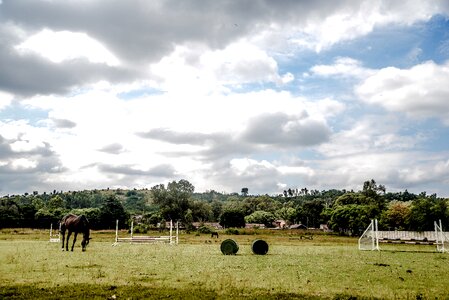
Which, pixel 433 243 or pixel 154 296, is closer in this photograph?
pixel 154 296

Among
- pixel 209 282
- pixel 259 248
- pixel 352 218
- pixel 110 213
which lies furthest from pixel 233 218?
pixel 209 282

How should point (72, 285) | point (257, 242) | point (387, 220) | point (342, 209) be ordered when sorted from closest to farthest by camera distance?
point (72, 285)
point (257, 242)
point (387, 220)
point (342, 209)

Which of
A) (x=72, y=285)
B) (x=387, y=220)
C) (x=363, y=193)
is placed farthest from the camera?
(x=363, y=193)

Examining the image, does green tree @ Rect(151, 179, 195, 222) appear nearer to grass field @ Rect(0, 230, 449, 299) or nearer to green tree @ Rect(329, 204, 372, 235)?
green tree @ Rect(329, 204, 372, 235)

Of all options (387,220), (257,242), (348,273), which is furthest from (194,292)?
(387,220)

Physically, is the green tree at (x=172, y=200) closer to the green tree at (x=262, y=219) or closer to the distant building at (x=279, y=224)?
the green tree at (x=262, y=219)

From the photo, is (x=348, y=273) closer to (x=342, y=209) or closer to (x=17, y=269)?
(x=17, y=269)

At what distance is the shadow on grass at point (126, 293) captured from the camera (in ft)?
42.7

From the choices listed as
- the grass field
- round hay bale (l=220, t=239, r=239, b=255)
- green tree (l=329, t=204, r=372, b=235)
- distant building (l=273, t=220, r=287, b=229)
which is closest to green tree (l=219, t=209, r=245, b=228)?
green tree (l=329, t=204, r=372, b=235)

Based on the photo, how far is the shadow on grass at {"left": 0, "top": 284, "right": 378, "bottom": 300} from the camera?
13.0 meters

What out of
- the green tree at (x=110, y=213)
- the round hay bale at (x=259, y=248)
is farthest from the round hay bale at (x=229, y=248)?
the green tree at (x=110, y=213)

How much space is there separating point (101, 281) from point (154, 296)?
12.8 feet

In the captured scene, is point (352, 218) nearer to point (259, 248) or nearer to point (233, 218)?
point (233, 218)

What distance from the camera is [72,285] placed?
48.8 feet
